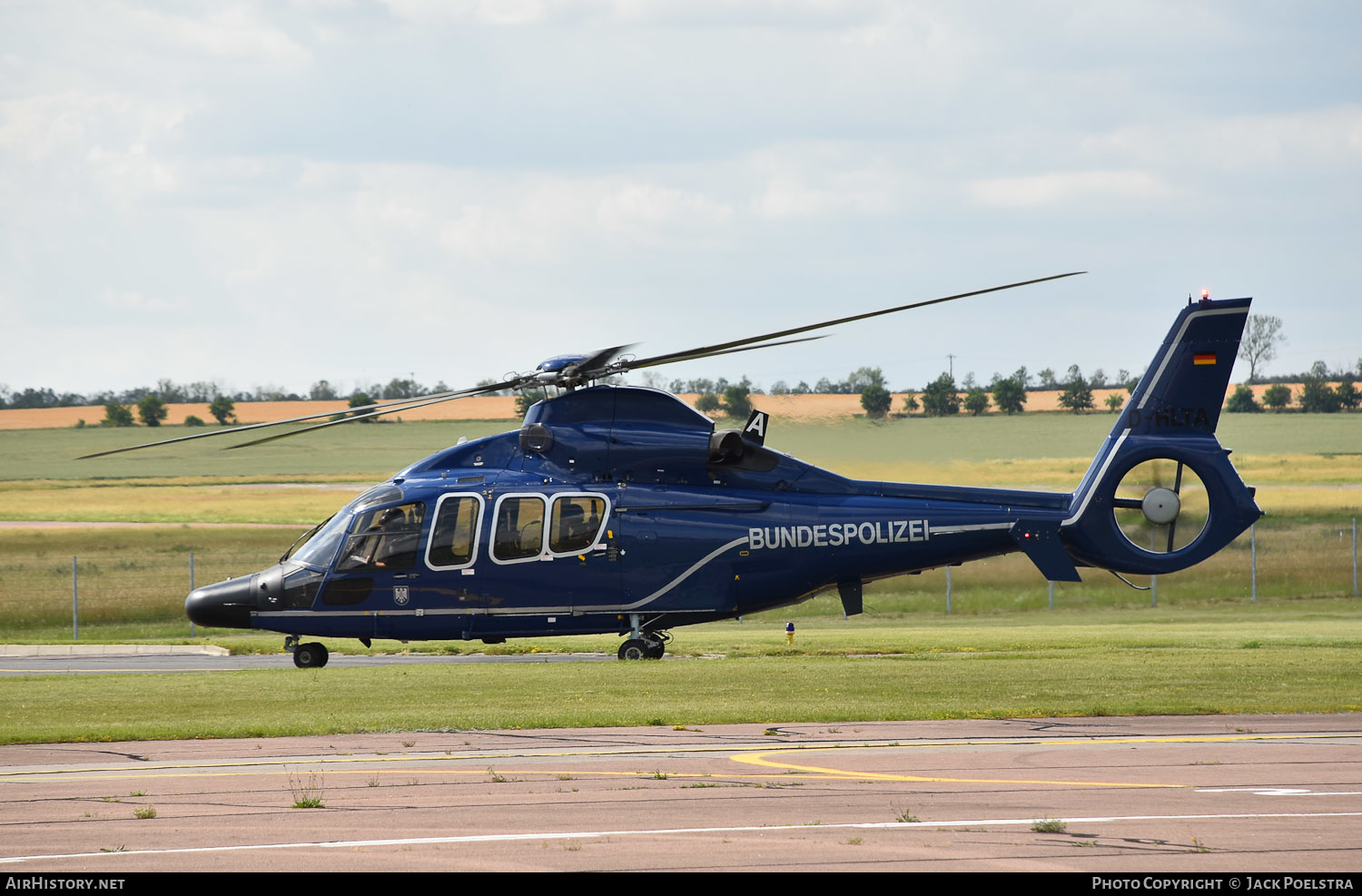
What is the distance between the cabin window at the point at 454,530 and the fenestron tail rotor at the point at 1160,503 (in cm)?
1056

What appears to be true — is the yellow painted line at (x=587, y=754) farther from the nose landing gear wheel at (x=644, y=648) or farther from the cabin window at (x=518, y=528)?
the nose landing gear wheel at (x=644, y=648)

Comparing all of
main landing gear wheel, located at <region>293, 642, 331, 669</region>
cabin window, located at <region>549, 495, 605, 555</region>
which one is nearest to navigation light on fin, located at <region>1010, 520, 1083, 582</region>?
cabin window, located at <region>549, 495, 605, 555</region>

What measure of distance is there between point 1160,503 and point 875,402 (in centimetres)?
1176

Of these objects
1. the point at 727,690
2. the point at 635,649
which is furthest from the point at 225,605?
the point at 727,690

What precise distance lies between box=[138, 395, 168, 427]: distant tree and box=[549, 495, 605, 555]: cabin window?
79243mm

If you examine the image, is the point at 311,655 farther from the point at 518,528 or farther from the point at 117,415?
the point at 117,415

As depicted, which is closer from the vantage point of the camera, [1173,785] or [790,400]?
[1173,785]

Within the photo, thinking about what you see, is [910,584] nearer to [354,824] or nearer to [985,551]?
[985,551]

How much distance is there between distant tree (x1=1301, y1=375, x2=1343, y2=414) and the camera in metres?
74.0

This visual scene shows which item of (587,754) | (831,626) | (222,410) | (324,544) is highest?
(222,410)

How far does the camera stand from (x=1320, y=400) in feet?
245
